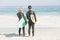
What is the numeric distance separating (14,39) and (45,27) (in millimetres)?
3636

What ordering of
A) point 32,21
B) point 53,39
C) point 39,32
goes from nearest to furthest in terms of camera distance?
point 53,39, point 32,21, point 39,32

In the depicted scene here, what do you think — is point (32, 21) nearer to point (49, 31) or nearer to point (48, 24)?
point (49, 31)

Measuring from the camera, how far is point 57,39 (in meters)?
12.3

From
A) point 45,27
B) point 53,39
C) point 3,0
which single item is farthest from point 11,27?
point 3,0

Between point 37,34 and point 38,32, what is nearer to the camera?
point 37,34

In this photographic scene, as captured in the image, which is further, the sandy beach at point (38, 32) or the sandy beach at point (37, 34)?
the sandy beach at point (38, 32)

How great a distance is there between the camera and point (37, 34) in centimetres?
1359

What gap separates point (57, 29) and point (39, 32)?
115cm

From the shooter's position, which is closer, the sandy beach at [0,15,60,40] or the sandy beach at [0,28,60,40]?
the sandy beach at [0,28,60,40]

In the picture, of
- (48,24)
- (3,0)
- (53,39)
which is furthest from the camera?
(3,0)

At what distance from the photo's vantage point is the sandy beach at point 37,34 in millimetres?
12480

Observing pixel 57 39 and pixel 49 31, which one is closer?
Answer: pixel 57 39

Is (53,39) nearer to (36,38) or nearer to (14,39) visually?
(36,38)

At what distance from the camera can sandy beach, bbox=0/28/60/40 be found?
491 inches
